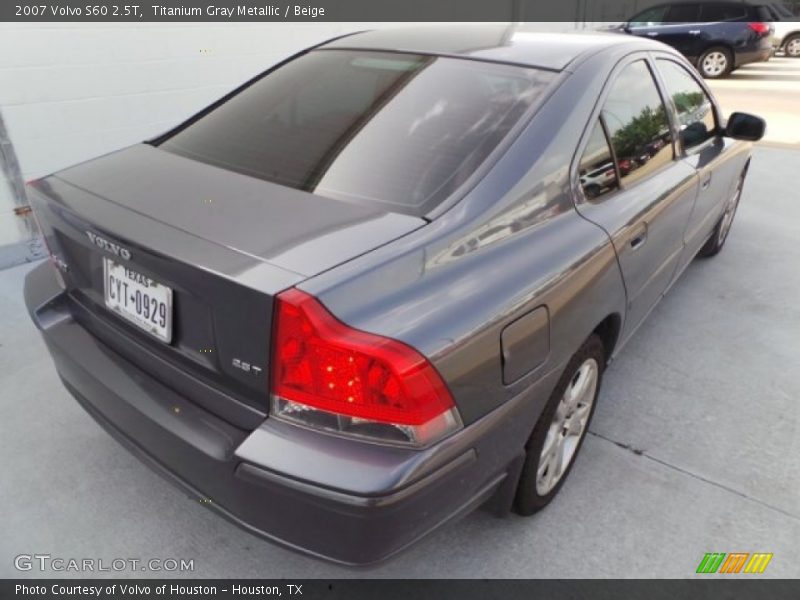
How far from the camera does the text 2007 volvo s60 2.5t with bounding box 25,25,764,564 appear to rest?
1401 millimetres

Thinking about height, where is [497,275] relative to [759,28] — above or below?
below

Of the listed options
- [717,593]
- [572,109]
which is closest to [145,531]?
[717,593]

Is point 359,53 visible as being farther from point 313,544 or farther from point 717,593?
point 717,593

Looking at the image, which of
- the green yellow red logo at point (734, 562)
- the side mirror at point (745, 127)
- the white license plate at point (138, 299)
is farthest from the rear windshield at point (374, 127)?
the side mirror at point (745, 127)

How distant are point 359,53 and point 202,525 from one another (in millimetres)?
1882

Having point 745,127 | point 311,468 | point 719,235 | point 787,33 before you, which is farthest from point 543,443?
point 787,33

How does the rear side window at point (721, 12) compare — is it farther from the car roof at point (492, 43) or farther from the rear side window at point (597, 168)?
the rear side window at point (597, 168)

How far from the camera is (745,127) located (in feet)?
10.9

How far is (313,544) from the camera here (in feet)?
4.90

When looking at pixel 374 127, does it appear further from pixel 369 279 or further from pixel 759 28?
pixel 759 28

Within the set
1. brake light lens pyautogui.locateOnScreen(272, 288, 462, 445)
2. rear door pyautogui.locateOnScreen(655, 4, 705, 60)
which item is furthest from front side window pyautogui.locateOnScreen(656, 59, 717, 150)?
rear door pyautogui.locateOnScreen(655, 4, 705, 60)

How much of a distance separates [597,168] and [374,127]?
80 cm

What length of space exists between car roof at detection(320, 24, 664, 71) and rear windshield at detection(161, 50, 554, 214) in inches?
2.9

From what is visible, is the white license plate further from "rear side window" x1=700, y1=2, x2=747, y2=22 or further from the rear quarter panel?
"rear side window" x1=700, y1=2, x2=747, y2=22
